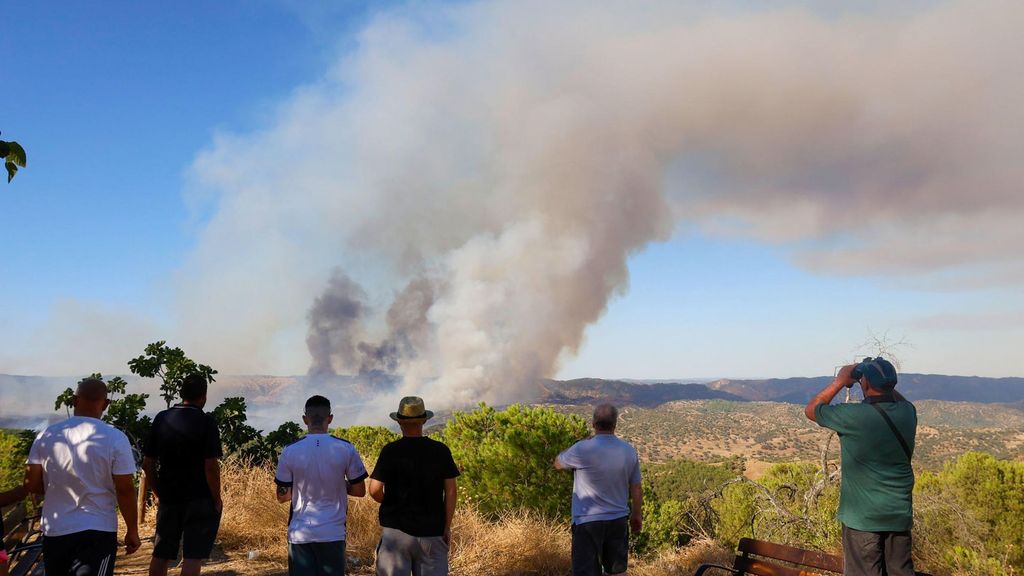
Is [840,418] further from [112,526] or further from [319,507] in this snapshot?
[112,526]

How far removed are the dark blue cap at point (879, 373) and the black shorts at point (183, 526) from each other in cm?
504

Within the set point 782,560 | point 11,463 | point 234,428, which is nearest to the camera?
point 782,560

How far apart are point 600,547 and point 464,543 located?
11.1ft

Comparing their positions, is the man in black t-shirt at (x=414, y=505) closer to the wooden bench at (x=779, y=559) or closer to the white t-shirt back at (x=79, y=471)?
the white t-shirt back at (x=79, y=471)

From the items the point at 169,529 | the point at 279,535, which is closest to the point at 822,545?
the point at 279,535

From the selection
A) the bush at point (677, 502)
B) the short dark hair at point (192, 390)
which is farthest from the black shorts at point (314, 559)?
the bush at point (677, 502)

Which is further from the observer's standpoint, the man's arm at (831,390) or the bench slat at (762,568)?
the bench slat at (762,568)

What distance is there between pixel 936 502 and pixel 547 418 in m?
6.85

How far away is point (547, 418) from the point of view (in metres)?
13.1

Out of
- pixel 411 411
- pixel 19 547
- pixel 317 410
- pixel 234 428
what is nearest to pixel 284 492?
pixel 317 410

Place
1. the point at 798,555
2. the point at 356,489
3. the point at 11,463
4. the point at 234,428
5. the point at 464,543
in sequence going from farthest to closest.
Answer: the point at 11,463, the point at 234,428, the point at 464,543, the point at 798,555, the point at 356,489

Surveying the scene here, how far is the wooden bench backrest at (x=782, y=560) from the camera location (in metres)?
4.67

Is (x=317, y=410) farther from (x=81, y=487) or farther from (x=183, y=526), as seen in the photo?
(x=183, y=526)

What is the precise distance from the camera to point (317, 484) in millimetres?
4348
